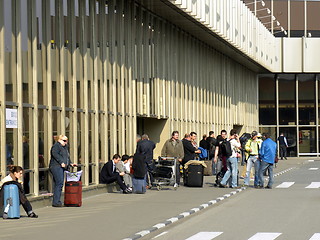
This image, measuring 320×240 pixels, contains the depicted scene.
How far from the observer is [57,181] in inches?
791

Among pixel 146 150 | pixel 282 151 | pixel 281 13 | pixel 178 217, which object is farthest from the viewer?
pixel 281 13

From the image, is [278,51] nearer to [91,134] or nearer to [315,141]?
[315,141]

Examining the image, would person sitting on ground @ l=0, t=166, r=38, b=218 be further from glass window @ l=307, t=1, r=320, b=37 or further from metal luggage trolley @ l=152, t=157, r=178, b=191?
glass window @ l=307, t=1, r=320, b=37

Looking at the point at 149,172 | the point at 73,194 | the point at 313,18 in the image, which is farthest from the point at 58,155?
the point at 313,18

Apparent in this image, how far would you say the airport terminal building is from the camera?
65.3ft

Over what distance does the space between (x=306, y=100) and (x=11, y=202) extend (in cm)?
4988

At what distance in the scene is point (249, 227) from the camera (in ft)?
50.5

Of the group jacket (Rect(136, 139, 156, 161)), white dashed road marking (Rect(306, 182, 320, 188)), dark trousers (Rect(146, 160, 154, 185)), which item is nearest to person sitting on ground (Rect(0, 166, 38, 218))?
jacket (Rect(136, 139, 156, 161))

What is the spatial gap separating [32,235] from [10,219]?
3.16 metres

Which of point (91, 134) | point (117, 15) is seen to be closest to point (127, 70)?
point (117, 15)

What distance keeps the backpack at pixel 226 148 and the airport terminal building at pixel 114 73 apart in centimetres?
323

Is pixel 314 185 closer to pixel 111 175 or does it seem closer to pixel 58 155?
pixel 111 175

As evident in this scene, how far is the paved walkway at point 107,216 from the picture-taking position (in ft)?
47.1

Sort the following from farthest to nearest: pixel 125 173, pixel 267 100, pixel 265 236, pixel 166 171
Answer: pixel 267 100 → pixel 166 171 → pixel 125 173 → pixel 265 236
